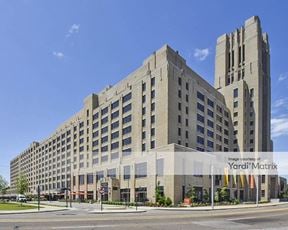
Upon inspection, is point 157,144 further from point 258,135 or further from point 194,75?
point 258,135

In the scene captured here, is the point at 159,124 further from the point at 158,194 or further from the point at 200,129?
the point at 158,194

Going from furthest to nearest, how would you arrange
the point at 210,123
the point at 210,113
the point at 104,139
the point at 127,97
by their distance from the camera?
1. the point at 104,139
2. the point at 210,113
3. the point at 210,123
4. the point at 127,97

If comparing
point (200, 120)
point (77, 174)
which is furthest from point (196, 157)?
point (77, 174)

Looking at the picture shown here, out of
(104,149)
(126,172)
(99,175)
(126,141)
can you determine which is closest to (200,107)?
(126,141)

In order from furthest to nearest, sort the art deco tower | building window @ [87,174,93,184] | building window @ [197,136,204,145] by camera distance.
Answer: the art deco tower → building window @ [87,174,93,184] → building window @ [197,136,204,145]

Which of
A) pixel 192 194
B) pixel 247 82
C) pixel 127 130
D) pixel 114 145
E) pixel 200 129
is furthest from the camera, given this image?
pixel 247 82

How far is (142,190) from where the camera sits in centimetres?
7538

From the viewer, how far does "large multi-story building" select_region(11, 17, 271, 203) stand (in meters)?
76.1

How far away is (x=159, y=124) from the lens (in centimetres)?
7744

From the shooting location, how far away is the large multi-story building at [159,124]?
76.1m

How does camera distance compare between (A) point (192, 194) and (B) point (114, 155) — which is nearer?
(A) point (192, 194)

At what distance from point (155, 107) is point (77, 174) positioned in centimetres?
4539

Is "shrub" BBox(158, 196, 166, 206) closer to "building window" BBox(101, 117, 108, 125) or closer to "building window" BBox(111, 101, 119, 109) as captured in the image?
"building window" BBox(111, 101, 119, 109)

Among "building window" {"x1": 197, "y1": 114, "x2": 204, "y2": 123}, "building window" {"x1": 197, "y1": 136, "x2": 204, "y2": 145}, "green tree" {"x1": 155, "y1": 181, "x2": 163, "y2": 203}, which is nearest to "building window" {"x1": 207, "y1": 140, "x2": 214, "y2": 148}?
"building window" {"x1": 197, "y1": 136, "x2": 204, "y2": 145}
